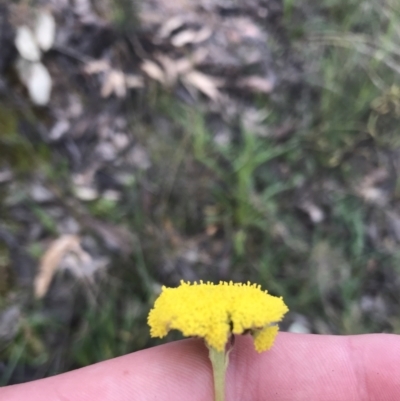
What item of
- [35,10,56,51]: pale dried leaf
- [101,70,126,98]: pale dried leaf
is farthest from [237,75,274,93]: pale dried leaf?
[35,10,56,51]: pale dried leaf

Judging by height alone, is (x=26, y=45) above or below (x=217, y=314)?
above

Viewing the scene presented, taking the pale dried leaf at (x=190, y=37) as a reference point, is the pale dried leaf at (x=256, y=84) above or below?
below

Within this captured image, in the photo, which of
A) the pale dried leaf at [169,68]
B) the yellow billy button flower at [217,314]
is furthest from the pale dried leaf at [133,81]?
the yellow billy button flower at [217,314]

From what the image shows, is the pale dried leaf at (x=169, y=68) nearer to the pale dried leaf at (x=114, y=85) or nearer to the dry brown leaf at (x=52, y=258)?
the pale dried leaf at (x=114, y=85)

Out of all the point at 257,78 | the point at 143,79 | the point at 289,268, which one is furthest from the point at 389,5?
the point at 289,268

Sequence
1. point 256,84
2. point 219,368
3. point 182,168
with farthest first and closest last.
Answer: point 256,84
point 182,168
point 219,368

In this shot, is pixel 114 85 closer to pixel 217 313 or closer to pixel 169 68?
pixel 169 68

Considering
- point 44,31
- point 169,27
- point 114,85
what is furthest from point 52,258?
point 169,27
